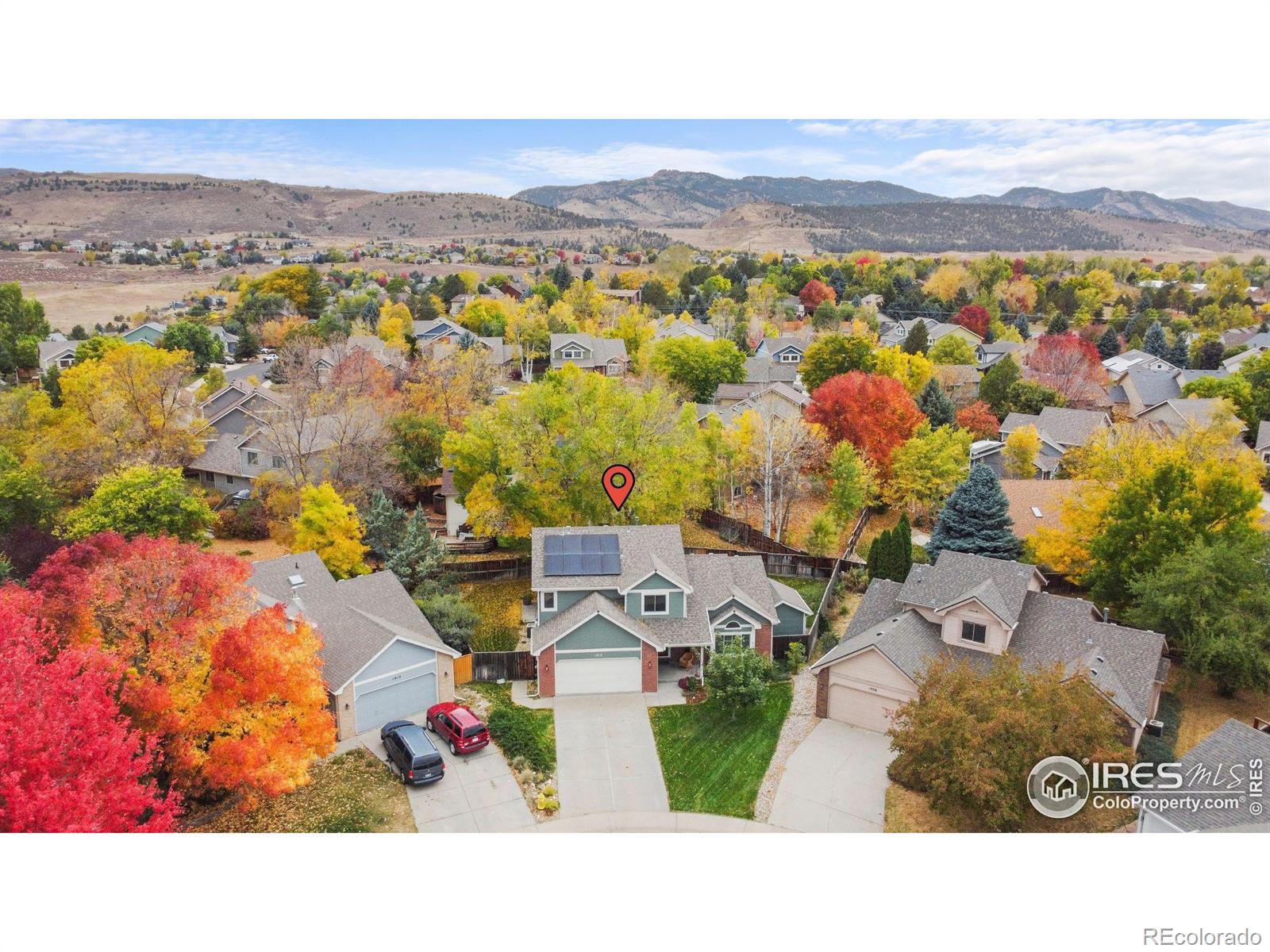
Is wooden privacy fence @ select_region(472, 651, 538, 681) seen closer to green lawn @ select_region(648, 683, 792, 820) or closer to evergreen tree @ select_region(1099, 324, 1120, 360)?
green lawn @ select_region(648, 683, 792, 820)

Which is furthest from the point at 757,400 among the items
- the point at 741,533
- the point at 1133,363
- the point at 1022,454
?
the point at 1133,363

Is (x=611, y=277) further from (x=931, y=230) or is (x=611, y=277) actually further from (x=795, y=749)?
(x=795, y=749)

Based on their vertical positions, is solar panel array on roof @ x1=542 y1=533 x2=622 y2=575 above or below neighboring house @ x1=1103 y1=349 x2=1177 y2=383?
above

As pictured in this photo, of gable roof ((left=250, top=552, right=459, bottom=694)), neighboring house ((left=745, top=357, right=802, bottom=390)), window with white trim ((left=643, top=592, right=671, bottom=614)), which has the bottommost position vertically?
neighboring house ((left=745, top=357, right=802, bottom=390))

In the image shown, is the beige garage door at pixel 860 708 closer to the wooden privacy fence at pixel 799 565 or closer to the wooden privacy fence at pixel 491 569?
the wooden privacy fence at pixel 799 565

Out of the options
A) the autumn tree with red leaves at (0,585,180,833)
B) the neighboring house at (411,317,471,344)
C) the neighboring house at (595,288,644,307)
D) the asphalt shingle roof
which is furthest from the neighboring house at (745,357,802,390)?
the autumn tree with red leaves at (0,585,180,833)

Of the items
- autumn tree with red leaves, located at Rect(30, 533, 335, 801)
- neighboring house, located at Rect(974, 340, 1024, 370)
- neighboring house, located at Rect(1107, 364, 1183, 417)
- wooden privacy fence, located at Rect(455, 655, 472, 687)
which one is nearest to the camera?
autumn tree with red leaves, located at Rect(30, 533, 335, 801)

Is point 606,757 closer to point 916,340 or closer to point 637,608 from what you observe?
point 637,608
